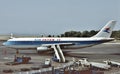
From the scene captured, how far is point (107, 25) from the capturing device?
79688 mm

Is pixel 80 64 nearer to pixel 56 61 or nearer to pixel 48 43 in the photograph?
pixel 56 61

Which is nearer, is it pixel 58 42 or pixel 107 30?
pixel 58 42

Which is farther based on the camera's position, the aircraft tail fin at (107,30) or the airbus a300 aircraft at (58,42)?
the aircraft tail fin at (107,30)

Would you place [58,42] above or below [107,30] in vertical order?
below

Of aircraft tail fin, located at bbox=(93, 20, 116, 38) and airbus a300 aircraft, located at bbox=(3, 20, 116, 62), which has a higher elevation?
aircraft tail fin, located at bbox=(93, 20, 116, 38)

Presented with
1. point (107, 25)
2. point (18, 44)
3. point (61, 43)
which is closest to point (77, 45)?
point (61, 43)

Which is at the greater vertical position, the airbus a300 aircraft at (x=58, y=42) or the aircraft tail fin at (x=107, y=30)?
the aircraft tail fin at (x=107, y=30)

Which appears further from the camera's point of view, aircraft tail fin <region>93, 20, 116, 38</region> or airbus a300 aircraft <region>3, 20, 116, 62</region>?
aircraft tail fin <region>93, 20, 116, 38</region>

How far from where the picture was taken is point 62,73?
103 ft

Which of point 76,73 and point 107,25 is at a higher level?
point 107,25

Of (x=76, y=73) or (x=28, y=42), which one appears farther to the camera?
(x=28, y=42)

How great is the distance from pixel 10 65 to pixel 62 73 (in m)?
21.8

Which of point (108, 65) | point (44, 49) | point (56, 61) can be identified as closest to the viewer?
point (108, 65)

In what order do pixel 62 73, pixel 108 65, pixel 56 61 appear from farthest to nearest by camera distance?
1. pixel 56 61
2. pixel 108 65
3. pixel 62 73
